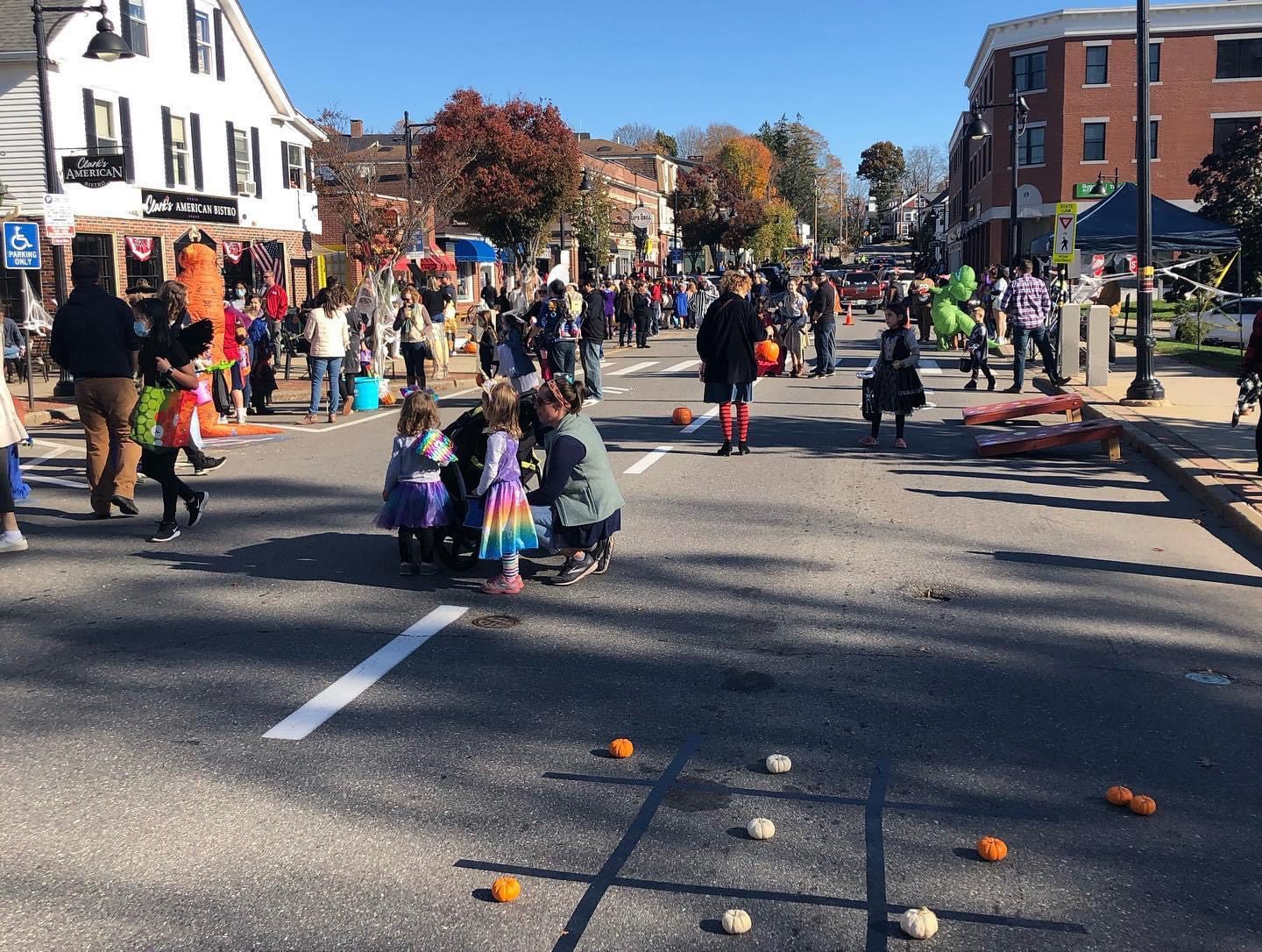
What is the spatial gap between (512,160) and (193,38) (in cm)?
1140

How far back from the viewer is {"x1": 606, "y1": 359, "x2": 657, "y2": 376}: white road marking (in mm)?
A: 24264

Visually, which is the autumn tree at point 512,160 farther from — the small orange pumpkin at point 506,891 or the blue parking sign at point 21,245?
the small orange pumpkin at point 506,891

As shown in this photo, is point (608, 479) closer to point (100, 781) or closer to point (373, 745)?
point (373, 745)

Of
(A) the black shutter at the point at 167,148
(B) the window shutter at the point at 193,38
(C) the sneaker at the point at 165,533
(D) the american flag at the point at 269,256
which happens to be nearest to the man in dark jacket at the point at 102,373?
(C) the sneaker at the point at 165,533

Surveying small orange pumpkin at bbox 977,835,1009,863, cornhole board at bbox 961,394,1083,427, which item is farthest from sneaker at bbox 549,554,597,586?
cornhole board at bbox 961,394,1083,427

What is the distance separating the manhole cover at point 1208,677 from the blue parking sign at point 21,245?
16.4 m

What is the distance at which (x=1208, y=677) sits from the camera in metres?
5.93

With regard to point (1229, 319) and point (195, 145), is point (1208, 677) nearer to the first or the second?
point (1229, 319)

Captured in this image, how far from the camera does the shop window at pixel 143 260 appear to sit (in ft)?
93.8

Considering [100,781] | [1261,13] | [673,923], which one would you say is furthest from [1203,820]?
[1261,13]

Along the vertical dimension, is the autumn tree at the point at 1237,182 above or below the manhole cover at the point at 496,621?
above

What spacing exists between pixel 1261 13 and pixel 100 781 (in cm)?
6200

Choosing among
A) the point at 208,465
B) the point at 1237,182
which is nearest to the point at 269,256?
the point at 208,465

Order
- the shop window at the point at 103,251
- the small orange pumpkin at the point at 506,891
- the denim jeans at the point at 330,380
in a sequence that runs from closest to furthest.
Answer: the small orange pumpkin at the point at 506,891, the denim jeans at the point at 330,380, the shop window at the point at 103,251
